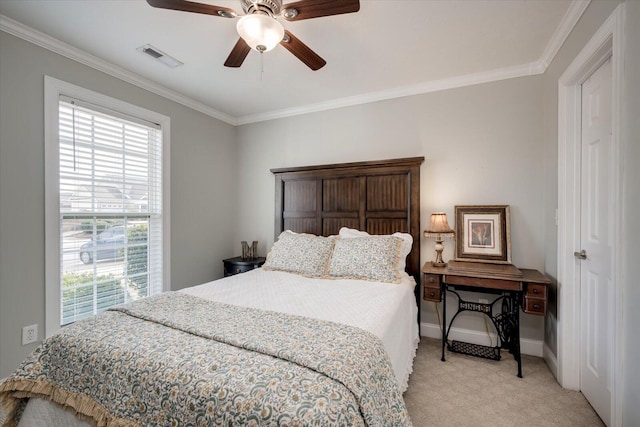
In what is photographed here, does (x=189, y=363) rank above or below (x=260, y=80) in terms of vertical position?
below

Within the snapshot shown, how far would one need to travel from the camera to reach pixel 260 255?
3777mm

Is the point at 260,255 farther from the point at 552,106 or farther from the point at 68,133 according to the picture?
the point at 552,106

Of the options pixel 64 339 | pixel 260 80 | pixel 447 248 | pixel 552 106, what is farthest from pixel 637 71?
pixel 64 339

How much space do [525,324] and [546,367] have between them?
352 mm

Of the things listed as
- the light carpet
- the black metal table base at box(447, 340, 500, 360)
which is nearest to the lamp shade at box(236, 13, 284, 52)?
the light carpet

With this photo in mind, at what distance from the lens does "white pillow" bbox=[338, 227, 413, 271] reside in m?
2.60

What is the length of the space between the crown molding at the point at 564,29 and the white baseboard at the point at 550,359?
2380 millimetres

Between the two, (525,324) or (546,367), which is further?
(525,324)

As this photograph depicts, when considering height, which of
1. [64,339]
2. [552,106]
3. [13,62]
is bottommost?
[64,339]

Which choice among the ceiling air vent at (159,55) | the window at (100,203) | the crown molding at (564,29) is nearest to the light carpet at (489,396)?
the crown molding at (564,29)

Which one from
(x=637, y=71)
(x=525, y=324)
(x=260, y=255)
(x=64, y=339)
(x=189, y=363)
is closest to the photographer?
(x=189, y=363)

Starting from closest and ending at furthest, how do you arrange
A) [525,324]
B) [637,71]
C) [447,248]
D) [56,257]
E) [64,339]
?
[637,71], [64,339], [56,257], [525,324], [447,248]

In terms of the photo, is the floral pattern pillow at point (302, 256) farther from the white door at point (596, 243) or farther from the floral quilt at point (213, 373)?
the white door at point (596, 243)

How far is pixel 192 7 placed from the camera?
1444 mm
